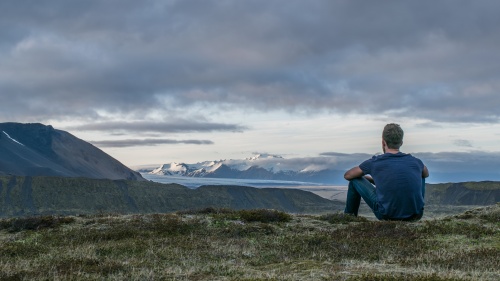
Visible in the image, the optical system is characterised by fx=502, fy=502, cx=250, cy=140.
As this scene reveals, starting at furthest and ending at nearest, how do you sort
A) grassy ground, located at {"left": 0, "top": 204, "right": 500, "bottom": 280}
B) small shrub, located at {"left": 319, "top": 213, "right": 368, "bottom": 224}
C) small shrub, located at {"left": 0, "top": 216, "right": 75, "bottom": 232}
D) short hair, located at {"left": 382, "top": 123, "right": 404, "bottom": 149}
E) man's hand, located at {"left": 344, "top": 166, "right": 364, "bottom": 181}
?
small shrub, located at {"left": 0, "top": 216, "right": 75, "bottom": 232} → small shrub, located at {"left": 319, "top": 213, "right": 368, "bottom": 224} → man's hand, located at {"left": 344, "top": 166, "right": 364, "bottom": 181} → short hair, located at {"left": 382, "top": 123, "right": 404, "bottom": 149} → grassy ground, located at {"left": 0, "top": 204, "right": 500, "bottom": 280}

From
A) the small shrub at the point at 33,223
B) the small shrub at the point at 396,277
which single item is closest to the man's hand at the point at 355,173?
the small shrub at the point at 396,277

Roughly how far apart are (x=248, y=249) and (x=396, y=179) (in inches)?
183

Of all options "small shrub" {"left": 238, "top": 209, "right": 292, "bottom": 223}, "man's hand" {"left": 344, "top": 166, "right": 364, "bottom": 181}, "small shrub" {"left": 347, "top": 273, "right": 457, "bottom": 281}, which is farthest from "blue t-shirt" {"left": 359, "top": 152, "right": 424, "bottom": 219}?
"small shrub" {"left": 238, "top": 209, "right": 292, "bottom": 223}

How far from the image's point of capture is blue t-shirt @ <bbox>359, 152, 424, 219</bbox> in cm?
1430

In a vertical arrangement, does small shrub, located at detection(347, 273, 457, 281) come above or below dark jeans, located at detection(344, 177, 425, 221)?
below

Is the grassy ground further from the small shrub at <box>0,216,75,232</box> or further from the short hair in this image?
the short hair

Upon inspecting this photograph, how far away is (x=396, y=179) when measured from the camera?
1428 centimetres

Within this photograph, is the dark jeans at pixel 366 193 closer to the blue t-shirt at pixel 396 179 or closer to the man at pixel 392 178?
the man at pixel 392 178

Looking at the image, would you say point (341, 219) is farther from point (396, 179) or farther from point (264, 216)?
point (396, 179)

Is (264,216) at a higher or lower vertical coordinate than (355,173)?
lower

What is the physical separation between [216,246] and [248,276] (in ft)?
15.2

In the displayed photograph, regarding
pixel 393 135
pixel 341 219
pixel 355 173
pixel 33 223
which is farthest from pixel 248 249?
pixel 33 223

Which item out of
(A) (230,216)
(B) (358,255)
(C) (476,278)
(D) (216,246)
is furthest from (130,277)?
(A) (230,216)

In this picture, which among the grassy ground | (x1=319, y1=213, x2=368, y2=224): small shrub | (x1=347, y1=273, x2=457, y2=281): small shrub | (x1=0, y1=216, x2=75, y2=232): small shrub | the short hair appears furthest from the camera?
(x1=0, y1=216, x2=75, y2=232): small shrub
